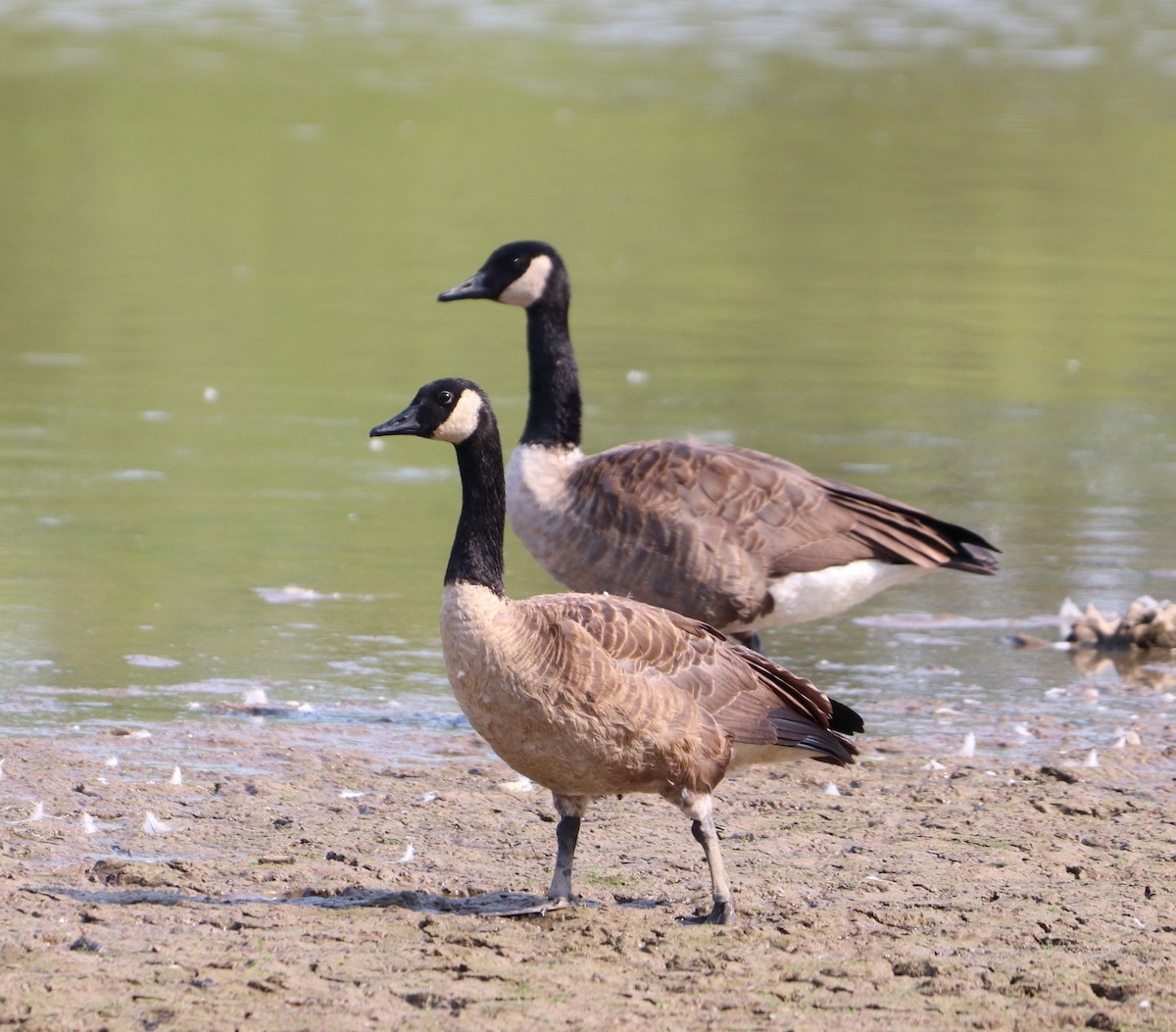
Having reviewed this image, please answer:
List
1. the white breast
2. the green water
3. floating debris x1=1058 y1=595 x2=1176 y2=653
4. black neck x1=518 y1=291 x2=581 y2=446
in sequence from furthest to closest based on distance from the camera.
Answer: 1. the green water
2. floating debris x1=1058 y1=595 x2=1176 y2=653
3. black neck x1=518 y1=291 x2=581 y2=446
4. the white breast

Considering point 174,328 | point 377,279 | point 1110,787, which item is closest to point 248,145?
point 377,279

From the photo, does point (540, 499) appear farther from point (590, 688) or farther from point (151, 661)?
point (590, 688)

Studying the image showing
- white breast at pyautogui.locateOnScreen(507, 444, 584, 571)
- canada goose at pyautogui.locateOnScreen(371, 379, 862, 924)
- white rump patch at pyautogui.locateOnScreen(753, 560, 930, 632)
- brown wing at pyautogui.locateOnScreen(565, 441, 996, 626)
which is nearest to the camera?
canada goose at pyautogui.locateOnScreen(371, 379, 862, 924)

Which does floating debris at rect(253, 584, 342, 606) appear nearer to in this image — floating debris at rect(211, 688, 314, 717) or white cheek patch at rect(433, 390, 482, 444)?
floating debris at rect(211, 688, 314, 717)

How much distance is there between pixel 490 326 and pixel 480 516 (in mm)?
10403

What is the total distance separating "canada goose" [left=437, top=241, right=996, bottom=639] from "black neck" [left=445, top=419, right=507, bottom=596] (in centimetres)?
191

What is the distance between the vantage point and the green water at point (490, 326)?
342 inches

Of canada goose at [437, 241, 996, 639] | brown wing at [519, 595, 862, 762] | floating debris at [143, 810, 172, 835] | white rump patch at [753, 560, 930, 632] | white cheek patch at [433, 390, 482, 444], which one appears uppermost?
white cheek patch at [433, 390, 482, 444]

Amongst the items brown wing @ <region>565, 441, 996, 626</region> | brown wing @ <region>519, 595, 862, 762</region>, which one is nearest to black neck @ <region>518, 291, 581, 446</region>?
brown wing @ <region>565, 441, 996, 626</region>

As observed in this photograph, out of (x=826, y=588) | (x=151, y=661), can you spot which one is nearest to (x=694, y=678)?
(x=826, y=588)

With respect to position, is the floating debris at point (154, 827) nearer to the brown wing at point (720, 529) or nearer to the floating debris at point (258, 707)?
the floating debris at point (258, 707)

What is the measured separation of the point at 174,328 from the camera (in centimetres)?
1497

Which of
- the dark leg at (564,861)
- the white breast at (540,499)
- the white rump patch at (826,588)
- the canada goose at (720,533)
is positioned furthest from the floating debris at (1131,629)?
the dark leg at (564,861)

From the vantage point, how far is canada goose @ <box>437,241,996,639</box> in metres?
7.57
